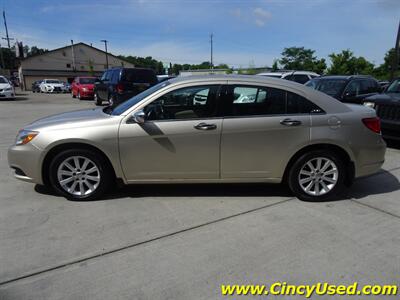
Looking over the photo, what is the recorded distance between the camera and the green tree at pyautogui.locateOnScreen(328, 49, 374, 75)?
46.8 meters

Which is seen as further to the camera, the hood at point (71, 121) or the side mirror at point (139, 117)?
the hood at point (71, 121)

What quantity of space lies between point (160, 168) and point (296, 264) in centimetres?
196

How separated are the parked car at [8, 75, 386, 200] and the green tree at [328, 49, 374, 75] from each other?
158 feet

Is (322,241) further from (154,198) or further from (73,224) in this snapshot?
(73,224)

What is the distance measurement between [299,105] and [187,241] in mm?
2202

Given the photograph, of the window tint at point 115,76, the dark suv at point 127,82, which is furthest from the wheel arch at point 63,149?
the window tint at point 115,76

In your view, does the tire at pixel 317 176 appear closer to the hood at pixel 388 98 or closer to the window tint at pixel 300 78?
the hood at pixel 388 98

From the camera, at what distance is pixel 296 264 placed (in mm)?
2691

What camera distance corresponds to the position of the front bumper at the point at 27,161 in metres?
3.84

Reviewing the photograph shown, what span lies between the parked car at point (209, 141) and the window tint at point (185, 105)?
13 mm

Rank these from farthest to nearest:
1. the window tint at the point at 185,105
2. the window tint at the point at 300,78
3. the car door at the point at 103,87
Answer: the car door at the point at 103,87
the window tint at the point at 300,78
the window tint at the point at 185,105

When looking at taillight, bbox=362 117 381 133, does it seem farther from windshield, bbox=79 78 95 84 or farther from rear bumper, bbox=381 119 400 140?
windshield, bbox=79 78 95 84

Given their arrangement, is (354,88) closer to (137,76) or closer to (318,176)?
(318,176)

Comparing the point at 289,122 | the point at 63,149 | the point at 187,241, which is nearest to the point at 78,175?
the point at 63,149
